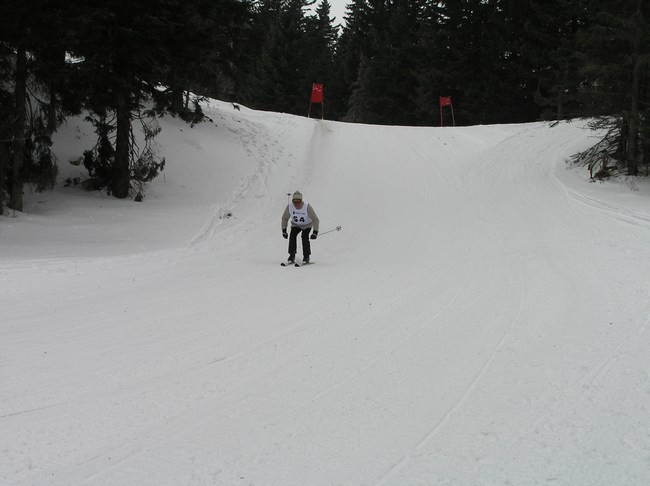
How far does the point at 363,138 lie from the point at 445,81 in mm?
17175

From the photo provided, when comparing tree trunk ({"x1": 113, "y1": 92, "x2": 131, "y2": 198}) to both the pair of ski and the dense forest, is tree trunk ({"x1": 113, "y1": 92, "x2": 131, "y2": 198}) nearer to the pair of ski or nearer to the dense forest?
the dense forest

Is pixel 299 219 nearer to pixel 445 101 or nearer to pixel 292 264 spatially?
pixel 292 264

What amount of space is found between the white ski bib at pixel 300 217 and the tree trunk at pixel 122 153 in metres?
6.76

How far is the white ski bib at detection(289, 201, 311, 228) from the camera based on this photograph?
11.3 m

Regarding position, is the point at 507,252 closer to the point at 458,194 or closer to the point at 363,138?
the point at 458,194

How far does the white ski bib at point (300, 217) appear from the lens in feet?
37.1

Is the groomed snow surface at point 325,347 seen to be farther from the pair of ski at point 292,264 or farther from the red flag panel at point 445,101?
the red flag panel at point 445,101

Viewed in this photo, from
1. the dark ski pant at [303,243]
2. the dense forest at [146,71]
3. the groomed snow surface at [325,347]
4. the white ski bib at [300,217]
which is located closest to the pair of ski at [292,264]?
the dark ski pant at [303,243]

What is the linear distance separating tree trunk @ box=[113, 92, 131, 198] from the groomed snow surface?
2.33 ft

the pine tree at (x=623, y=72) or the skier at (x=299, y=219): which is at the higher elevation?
the pine tree at (x=623, y=72)

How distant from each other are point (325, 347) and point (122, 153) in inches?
470

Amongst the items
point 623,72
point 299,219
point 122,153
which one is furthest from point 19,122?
point 623,72

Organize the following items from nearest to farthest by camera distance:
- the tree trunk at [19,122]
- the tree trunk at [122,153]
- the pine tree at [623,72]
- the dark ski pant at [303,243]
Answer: the dark ski pant at [303,243], the tree trunk at [19,122], the tree trunk at [122,153], the pine tree at [623,72]

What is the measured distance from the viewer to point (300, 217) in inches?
445
